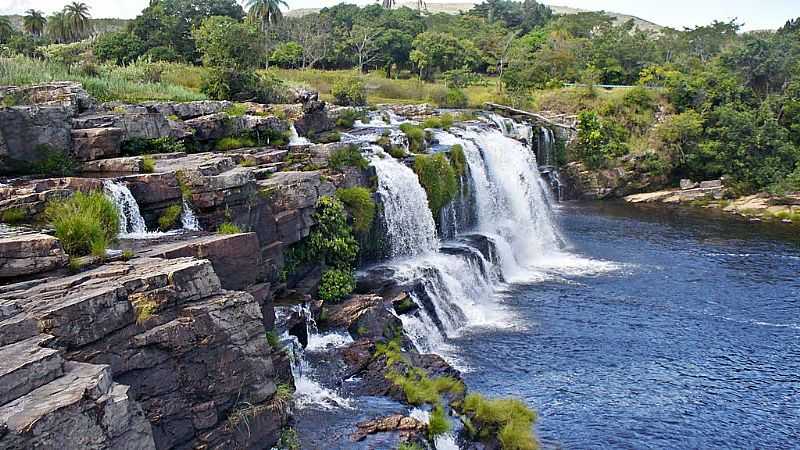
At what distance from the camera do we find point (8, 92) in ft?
72.8

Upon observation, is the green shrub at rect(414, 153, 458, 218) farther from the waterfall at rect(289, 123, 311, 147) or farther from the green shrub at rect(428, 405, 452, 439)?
the green shrub at rect(428, 405, 452, 439)

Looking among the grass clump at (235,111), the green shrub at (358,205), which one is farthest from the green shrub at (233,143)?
the green shrub at (358,205)

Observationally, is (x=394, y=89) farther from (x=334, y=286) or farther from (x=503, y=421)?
(x=503, y=421)

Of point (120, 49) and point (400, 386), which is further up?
point (120, 49)

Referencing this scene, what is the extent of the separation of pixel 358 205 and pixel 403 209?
3.35m

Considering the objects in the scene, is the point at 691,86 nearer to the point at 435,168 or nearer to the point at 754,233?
the point at 754,233

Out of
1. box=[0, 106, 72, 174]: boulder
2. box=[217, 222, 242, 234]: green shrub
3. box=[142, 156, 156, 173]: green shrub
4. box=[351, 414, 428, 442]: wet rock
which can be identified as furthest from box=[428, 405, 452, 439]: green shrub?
box=[0, 106, 72, 174]: boulder

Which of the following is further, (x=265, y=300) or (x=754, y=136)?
(x=754, y=136)

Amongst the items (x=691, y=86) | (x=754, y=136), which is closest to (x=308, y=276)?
(x=754, y=136)

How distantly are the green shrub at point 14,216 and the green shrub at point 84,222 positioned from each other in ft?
1.76

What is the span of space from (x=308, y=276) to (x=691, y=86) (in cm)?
3736

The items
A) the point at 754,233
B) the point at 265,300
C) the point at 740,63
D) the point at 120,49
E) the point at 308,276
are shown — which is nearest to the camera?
the point at 265,300

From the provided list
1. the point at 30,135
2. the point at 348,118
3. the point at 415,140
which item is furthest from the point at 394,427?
the point at 348,118

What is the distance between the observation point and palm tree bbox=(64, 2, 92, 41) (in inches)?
2940
